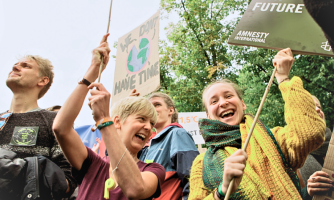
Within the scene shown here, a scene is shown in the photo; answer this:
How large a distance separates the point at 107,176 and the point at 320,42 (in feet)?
4.76

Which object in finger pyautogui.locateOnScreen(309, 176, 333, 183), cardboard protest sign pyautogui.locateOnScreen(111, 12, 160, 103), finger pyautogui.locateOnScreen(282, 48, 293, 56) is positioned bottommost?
finger pyautogui.locateOnScreen(309, 176, 333, 183)

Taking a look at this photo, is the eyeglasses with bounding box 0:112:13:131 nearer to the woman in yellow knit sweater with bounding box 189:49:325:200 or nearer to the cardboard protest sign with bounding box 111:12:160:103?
the woman in yellow knit sweater with bounding box 189:49:325:200

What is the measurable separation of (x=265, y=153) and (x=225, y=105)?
1.65ft

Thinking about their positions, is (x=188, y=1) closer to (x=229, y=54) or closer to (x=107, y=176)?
(x=229, y=54)

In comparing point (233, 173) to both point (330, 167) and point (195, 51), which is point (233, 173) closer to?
point (330, 167)

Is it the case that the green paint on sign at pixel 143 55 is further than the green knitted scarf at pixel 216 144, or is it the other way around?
the green paint on sign at pixel 143 55

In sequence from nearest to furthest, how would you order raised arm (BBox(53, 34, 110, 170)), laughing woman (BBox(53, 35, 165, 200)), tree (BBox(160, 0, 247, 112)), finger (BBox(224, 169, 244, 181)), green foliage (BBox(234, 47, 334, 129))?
finger (BBox(224, 169, 244, 181)) < laughing woman (BBox(53, 35, 165, 200)) < raised arm (BBox(53, 34, 110, 170)) < green foliage (BBox(234, 47, 334, 129)) < tree (BBox(160, 0, 247, 112))

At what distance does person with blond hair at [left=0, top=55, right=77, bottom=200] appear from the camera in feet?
5.97

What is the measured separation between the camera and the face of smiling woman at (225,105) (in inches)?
73.3

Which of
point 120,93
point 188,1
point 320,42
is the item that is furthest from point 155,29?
point 188,1

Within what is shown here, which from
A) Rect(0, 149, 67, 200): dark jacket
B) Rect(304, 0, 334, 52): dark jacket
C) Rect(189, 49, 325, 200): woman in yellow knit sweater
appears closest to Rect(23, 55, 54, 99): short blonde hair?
Rect(0, 149, 67, 200): dark jacket

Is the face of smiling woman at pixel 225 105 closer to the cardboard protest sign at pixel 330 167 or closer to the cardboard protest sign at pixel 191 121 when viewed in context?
the cardboard protest sign at pixel 330 167

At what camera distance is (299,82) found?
1533mm

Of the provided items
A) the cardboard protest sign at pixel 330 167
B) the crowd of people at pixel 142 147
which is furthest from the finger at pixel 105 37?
the cardboard protest sign at pixel 330 167
